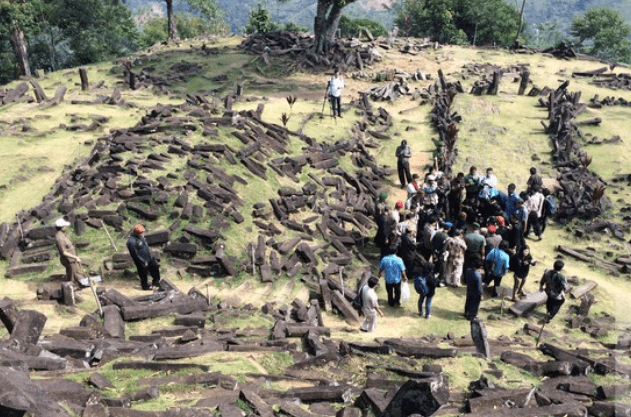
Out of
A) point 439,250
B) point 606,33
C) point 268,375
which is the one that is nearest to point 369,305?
point 439,250

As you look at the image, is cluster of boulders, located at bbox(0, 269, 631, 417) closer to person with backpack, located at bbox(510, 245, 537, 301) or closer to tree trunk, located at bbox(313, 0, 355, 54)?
person with backpack, located at bbox(510, 245, 537, 301)

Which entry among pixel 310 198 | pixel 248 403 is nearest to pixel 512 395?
pixel 248 403

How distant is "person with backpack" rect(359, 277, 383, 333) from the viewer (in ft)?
37.4

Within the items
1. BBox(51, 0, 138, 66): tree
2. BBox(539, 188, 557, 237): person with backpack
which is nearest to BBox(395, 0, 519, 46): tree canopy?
BBox(51, 0, 138, 66): tree

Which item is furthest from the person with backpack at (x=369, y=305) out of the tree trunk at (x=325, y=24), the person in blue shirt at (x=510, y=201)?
the tree trunk at (x=325, y=24)

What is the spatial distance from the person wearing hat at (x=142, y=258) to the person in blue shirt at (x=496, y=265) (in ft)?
26.8

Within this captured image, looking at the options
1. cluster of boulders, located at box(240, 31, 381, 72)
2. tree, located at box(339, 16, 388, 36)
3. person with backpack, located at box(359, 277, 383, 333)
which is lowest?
person with backpack, located at box(359, 277, 383, 333)

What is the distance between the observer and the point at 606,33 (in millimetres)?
64500

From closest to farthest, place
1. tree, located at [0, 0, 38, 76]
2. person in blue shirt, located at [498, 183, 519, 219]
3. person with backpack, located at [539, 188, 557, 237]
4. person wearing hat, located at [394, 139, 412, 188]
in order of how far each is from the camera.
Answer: person in blue shirt, located at [498, 183, 519, 219] → person with backpack, located at [539, 188, 557, 237] → person wearing hat, located at [394, 139, 412, 188] → tree, located at [0, 0, 38, 76]

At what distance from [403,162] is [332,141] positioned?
3743 mm

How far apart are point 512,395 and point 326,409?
274cm

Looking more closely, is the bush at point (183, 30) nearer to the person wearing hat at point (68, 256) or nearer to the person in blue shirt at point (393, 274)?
the person wearing hat at point (68, 256)

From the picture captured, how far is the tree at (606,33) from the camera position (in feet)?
213

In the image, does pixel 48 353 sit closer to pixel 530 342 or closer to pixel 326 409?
pixel 326 409
